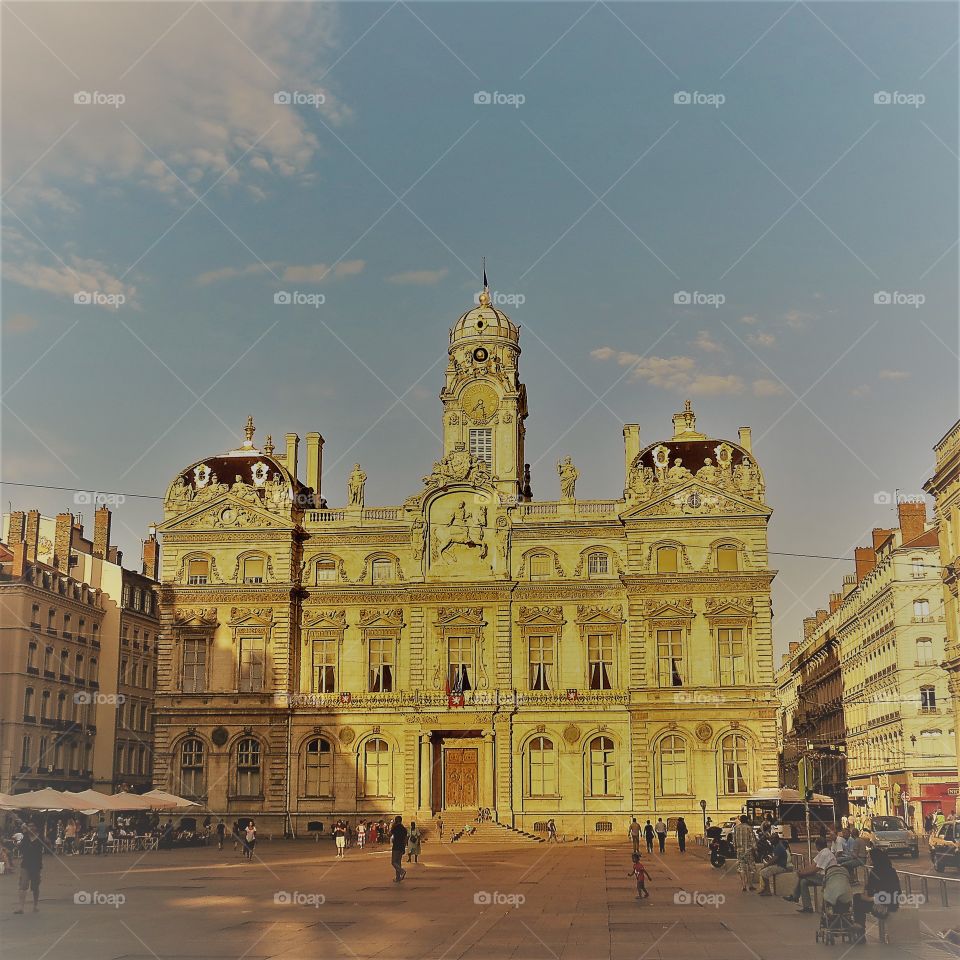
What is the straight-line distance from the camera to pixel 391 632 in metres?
66.5

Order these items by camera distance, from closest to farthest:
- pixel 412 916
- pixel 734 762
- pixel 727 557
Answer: pixel 412 916
pixel 734 762
pixel 727 557

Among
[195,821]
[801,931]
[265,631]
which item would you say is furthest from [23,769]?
[801,931]

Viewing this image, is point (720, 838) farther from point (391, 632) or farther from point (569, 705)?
point (391, 632)

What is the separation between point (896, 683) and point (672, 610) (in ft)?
62.7

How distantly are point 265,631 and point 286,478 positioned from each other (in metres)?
8.89

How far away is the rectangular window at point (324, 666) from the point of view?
66625 millimetres

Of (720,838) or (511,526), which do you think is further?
(511,526)

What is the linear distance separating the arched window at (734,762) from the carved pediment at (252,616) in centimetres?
2546

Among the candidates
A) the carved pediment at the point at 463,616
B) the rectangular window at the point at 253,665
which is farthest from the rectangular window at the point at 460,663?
the rectangular window at the point at 253,665

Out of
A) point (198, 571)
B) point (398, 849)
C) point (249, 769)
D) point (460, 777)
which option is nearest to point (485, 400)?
point (198, 571)

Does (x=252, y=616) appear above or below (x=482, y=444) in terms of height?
below

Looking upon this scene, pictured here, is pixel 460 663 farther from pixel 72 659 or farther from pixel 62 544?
pixel 62 544

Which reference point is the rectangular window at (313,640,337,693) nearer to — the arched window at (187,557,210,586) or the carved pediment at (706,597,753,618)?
the arched window at (187,557,210,586)

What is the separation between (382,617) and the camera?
2625 inches
